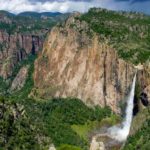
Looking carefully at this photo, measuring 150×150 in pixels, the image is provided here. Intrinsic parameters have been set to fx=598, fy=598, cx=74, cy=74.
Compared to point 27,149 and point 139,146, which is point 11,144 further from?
point 139,146

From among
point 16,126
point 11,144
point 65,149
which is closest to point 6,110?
point 16,126

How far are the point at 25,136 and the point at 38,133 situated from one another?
18100 mm

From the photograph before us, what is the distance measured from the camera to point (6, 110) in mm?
180875

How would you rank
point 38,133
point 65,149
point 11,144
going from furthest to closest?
point 38,133, point 11,144, point 65,149

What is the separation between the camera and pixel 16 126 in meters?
179

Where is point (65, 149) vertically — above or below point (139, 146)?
above

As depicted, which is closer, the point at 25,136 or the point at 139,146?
the point at 25,136

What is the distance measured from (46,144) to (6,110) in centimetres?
1625

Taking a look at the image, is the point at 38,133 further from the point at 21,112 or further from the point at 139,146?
the point at 139,146

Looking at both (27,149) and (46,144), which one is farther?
(46,144)

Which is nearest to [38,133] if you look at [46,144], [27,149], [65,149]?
[46,144]

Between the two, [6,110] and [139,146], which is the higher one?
[6,110]

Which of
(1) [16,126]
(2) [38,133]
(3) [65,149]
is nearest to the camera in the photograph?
(3) [65,149]

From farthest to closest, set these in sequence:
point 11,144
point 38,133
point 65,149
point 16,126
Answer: point 38,133 < point 16,126 < point 11,144 < point 65,149
